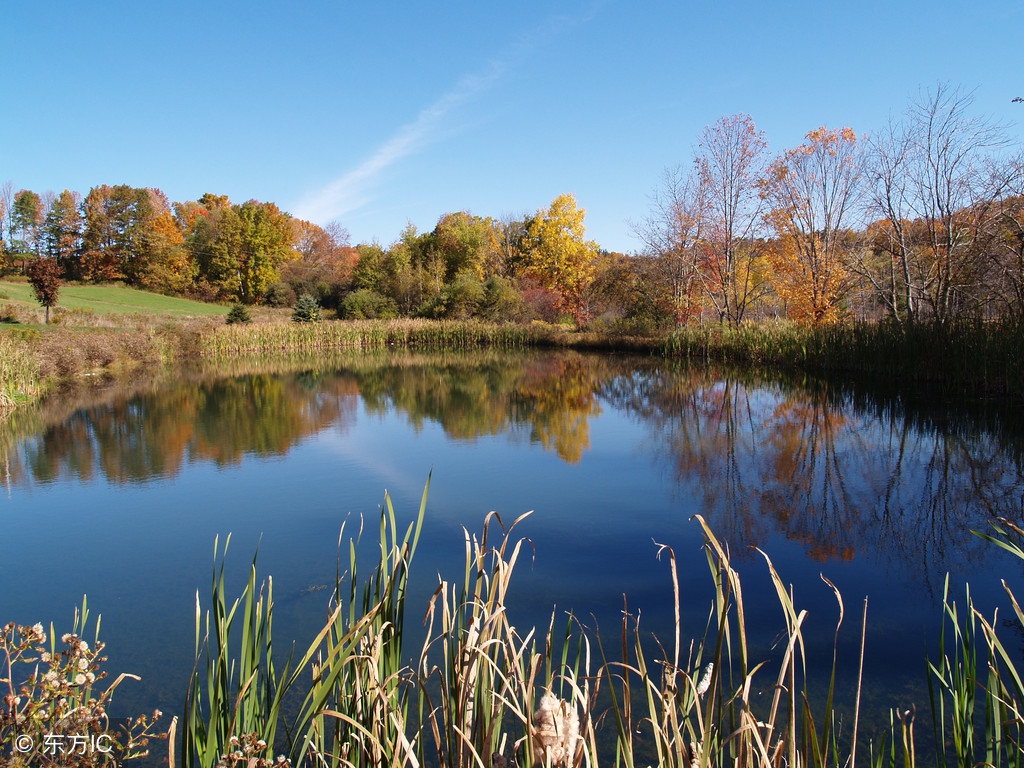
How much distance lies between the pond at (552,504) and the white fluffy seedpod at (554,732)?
169 centimetres

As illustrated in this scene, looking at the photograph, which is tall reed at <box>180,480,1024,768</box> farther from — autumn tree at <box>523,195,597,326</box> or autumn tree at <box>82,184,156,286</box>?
autumn tree at <box>82,184,156,286</box>

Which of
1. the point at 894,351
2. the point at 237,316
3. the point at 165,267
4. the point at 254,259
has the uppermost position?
the point at 254,259

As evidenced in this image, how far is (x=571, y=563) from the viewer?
155 inches

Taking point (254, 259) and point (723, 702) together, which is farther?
point (254, 259)

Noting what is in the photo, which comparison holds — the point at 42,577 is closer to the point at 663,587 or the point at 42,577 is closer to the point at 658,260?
the point at 663,587

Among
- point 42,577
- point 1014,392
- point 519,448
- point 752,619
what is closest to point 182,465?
point 42,577

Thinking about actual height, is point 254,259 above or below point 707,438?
above

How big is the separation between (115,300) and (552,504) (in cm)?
3283

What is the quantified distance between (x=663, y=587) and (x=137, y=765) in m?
2.43

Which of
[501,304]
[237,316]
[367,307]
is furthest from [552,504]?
[367,307]

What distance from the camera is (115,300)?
3180cm

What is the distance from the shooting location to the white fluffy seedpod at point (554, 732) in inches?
36.3

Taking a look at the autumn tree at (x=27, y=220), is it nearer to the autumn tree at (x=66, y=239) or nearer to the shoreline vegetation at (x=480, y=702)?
the autumn tree at (x=66, y=239)

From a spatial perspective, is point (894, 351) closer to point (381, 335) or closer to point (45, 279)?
point (381, 335)
